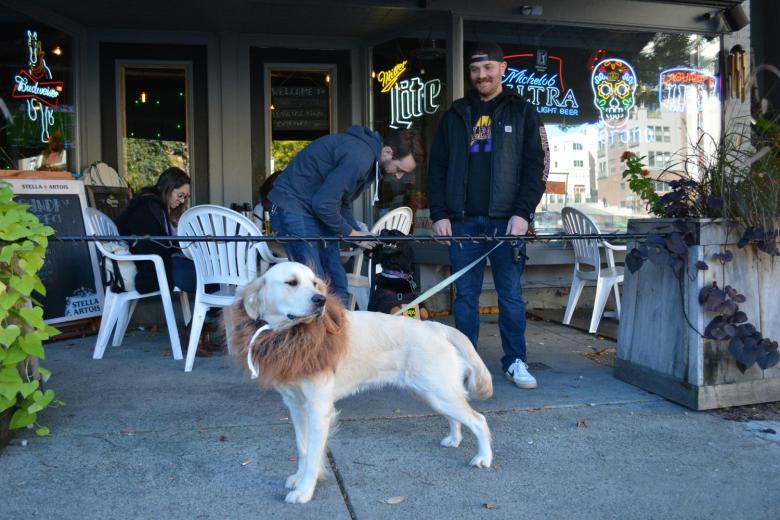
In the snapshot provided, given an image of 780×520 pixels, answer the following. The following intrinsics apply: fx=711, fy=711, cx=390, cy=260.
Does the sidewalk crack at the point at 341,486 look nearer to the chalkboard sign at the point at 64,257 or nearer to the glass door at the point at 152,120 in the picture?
the chalkboard sign at the point at 64,257

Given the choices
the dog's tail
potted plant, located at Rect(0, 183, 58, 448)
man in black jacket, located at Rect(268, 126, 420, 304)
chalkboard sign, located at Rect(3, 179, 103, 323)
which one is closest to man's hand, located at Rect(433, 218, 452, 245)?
man in black jacket, located at Rect(268, 126, 420, 304)

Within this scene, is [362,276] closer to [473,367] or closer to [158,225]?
[158,225]

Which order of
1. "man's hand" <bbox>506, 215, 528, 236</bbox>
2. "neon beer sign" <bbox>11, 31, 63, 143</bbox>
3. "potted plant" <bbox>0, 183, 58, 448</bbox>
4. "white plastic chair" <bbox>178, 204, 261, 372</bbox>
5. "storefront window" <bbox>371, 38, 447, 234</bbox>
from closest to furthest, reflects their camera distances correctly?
"potted plant" <bbox>0, 183, 58, 448</bbox>
"man's hand" <bbox>506, 215, 528, 236</bbox>
"white plastic chair" <bbox>178, 204, 261, 372</bbox>
"neon beer sign" <bbox>11, 31, 63, 143</bbox>
"storefront window" <bbox>371, 38, 447, 234</bbox>

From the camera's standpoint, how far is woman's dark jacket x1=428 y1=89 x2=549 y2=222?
14.7 ft

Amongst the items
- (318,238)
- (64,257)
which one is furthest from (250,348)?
(64,257)

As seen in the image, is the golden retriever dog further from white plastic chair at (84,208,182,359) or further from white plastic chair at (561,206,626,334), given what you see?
white plastic chair at (561,206,626,334)

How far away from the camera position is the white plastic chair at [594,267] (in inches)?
247

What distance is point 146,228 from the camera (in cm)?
548

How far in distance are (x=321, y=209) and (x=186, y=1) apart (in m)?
4.75

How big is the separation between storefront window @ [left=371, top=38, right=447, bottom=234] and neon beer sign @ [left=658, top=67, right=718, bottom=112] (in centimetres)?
289

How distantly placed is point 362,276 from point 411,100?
10.6 feet

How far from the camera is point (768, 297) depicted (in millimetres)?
4047

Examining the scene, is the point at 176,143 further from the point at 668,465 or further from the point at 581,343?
the point at 668,465

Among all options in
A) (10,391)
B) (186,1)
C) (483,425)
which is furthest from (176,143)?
(483,425)
